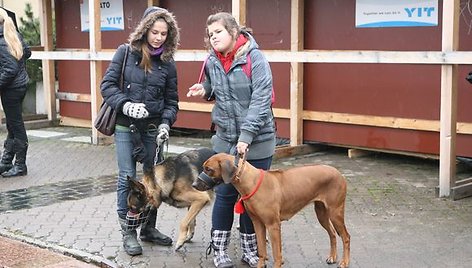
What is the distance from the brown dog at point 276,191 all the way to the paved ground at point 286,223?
518 millimetres

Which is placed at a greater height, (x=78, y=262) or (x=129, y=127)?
(x=129, y=127)

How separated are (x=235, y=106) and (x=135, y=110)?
0.85 m

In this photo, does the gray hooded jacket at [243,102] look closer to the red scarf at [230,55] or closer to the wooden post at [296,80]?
the red scarf at [230,55]

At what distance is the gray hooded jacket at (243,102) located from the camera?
5.04 meters

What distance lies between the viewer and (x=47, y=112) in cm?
1447

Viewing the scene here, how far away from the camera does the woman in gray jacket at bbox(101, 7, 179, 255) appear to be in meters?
5.63

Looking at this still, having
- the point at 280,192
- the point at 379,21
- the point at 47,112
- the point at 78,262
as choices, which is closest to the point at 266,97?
the point at 280,192

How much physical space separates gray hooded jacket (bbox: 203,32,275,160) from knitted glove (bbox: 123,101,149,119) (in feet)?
1.86

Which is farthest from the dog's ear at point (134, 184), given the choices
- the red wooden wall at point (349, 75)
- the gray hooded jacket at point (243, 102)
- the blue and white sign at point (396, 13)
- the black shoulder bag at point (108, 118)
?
the blue and white sign at point (396, 13)

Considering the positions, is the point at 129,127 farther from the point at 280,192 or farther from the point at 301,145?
the point at 301,145

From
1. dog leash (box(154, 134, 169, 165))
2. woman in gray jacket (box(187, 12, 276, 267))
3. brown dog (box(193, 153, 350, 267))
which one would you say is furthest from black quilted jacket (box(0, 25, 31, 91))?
brown dog (box(193, 153, 350, 267))

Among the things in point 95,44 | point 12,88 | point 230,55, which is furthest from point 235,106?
point 95,44

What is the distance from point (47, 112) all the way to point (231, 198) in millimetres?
9899

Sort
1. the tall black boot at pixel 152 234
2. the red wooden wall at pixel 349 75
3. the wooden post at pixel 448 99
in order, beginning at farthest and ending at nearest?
the red wooden wall at pixel 349 75 → the wooden post at pixel 448 99 → the tall black boot at pixel 152 234
